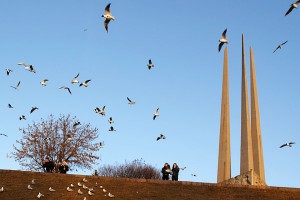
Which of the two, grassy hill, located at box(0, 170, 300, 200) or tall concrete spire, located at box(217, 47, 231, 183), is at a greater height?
tall concrete spire, located at box(217, 47, 231, 183)

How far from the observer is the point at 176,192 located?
94.7 feet

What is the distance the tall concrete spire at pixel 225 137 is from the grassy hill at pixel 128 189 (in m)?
19.1

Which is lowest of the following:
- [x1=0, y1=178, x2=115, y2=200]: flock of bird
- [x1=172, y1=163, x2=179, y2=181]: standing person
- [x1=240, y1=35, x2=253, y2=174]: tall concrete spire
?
[x1=0, y1=178, x2=115, y2=200]: flock of bird

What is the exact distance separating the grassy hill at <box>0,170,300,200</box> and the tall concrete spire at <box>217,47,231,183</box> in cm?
1914

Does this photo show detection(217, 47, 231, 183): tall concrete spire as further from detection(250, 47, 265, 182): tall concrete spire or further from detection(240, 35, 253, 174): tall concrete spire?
detection(250, 47, 265, 182): tall concrete spire

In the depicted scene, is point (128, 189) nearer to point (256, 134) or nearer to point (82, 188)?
point (82, 188)

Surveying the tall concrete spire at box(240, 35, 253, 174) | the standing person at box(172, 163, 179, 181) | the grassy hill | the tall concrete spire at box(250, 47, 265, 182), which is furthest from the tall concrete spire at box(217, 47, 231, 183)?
the grassy hill

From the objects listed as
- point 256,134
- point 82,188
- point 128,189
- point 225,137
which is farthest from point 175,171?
point 256,134

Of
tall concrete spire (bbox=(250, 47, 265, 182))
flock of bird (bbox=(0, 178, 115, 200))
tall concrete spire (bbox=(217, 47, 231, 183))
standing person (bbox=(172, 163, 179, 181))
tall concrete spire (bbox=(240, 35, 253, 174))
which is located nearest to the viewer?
flock of bird (bbox=(0, 178, 115, 200))

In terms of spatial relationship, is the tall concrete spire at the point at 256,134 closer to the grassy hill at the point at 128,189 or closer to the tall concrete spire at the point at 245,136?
the tall concrete spire at the point at 245,136

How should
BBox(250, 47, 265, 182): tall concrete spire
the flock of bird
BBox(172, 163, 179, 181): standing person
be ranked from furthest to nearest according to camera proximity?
BBox(250, 47, 265, 182): tall concrete spire → BBox(172, 163, 179, 181): standing person → the flock of bird

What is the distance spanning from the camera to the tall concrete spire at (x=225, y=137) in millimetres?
49625

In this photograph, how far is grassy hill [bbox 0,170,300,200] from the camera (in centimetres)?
2762

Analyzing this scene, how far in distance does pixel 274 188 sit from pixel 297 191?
142cm
